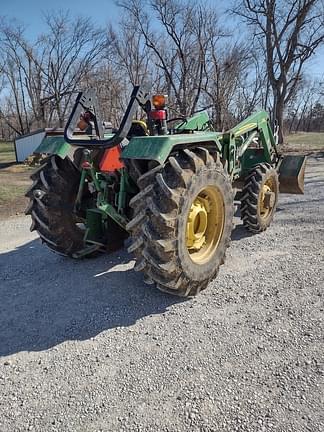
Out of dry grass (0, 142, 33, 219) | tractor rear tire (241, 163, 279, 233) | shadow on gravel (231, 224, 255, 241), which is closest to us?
tractor rear tire (241, 163, 279, 233)

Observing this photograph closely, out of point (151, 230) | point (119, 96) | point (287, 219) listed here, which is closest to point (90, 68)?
point (119, 96)

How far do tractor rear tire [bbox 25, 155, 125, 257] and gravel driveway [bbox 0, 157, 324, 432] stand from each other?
0.39 metres

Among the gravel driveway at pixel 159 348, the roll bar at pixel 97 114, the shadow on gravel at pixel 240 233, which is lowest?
the gravel driveway at pixel 159 348

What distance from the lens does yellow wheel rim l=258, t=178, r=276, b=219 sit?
5.01m

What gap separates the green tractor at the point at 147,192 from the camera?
9.75ft

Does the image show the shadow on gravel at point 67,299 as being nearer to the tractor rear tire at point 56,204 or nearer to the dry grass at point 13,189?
the tractor rear tire at point 56,204

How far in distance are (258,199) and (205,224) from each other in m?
1.49

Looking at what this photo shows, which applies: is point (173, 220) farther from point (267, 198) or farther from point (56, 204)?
point (267, 198)

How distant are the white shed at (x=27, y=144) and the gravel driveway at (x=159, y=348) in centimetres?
1368

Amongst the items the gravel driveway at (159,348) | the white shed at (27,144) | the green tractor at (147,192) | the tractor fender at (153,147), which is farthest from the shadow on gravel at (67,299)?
the white shed at (27,144)

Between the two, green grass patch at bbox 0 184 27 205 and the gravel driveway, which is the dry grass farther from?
the gravel driveway

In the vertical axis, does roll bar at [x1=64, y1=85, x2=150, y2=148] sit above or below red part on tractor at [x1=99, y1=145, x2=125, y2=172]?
above

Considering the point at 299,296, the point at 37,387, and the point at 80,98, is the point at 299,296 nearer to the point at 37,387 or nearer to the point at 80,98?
the point at 37,387

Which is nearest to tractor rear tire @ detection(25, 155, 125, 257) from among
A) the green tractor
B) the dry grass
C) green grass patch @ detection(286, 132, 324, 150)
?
the green tractor
